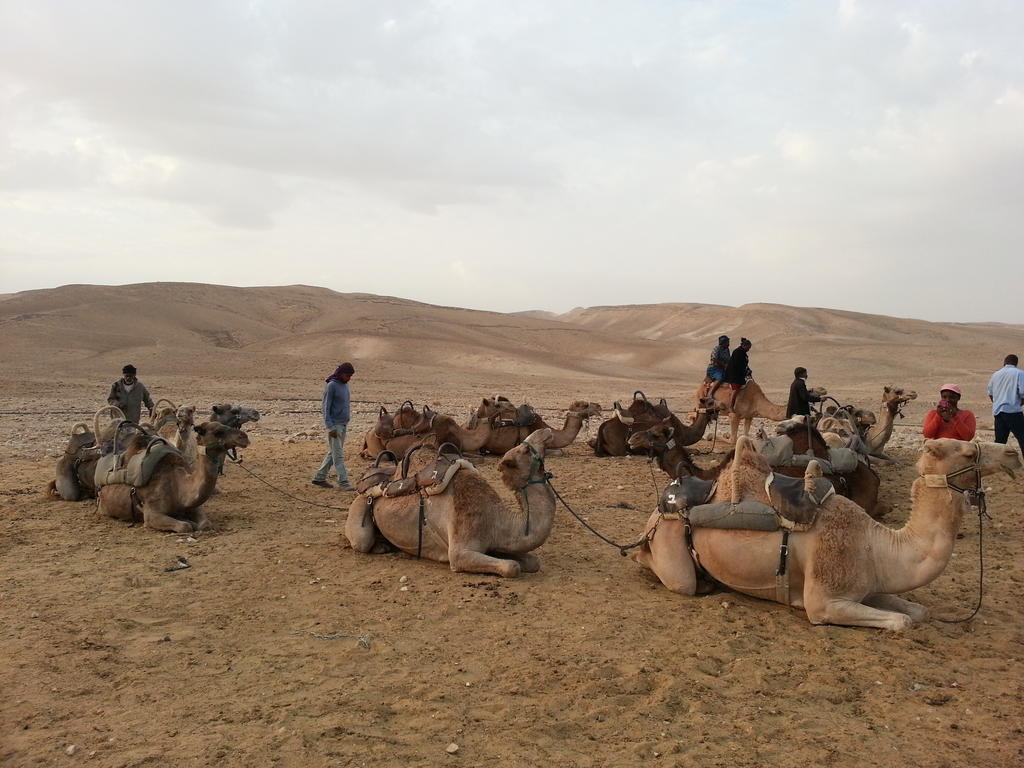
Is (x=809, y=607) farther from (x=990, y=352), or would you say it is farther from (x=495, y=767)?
(x=990, y=352)

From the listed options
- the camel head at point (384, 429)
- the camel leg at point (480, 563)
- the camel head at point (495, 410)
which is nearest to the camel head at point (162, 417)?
the camel head at point (384, 429)

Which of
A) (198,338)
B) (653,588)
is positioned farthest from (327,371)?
(653,588)

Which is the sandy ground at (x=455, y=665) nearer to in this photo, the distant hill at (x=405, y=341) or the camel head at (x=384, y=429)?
the camel head at (x=384, y=429)

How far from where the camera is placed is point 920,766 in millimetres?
4047

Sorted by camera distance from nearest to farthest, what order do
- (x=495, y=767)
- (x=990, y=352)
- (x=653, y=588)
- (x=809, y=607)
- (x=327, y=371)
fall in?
(x=495, y=767) < (x=809, y=607) < (x=653, y=588) < (x=327, y=371) < (x=990, y=352)

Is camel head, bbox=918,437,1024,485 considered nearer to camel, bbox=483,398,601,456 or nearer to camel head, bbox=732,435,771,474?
camel head, bbox=732,435,771,474

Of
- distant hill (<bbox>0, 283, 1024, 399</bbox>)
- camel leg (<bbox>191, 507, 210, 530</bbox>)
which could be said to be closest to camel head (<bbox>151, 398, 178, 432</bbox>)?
camel leg (<bbox>191, 507, 210, 530</bbox>)

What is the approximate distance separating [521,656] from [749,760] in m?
1.69

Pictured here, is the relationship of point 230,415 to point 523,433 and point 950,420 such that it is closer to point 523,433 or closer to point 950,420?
point 523,433

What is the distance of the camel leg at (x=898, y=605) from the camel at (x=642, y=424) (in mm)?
6344

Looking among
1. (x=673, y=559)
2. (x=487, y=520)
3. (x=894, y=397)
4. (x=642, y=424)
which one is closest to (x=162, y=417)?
(x=487, y=520)

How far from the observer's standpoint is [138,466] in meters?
8.77

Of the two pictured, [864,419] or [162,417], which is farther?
[864,419]

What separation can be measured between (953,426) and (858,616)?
4.37 meters
